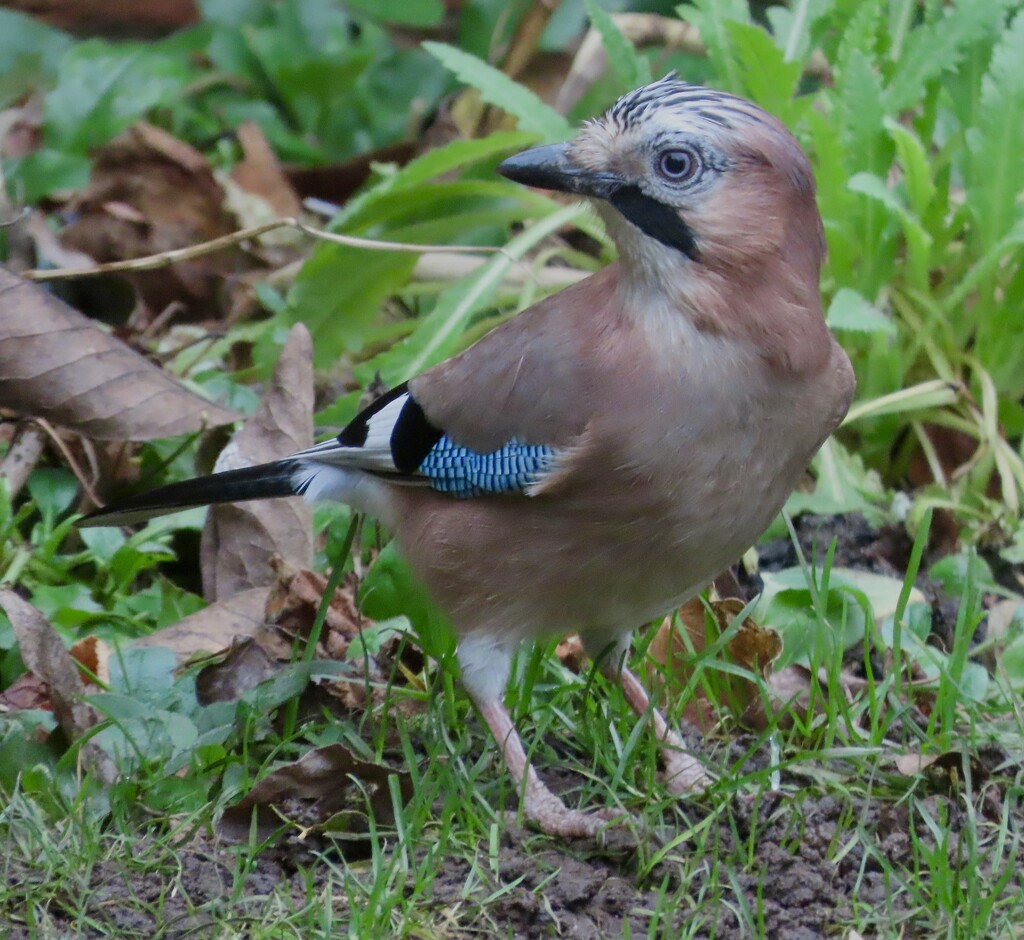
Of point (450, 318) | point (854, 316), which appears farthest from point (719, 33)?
point (450, 318)

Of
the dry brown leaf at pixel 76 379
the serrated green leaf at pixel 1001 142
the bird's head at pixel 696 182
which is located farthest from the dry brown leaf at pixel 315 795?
the serrated green leaf at pixel 1001 142

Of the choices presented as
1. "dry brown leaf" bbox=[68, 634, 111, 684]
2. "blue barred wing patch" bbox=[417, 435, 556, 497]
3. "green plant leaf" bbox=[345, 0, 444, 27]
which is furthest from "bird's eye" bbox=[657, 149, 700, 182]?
"green plant leaf" bbox=[345, 0, 444, 27]

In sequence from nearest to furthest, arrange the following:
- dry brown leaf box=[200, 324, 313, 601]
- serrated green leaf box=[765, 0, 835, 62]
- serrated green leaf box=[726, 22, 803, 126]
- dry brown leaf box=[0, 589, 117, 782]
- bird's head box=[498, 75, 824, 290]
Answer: bird's head box=[498, 75, 824, 290]
dry brown leaf box=[0, 589, 117, 782]
dry brown leaf box=[200, 324, 313, 601]
serrated green leaf box=[726, 22, 803, 126]
serrated green leaf box=[765, 0, 835, 62]

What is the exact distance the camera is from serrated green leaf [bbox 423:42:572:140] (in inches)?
182

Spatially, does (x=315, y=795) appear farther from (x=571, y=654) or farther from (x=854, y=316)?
(x=854, y=316)

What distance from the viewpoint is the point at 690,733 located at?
3.15m

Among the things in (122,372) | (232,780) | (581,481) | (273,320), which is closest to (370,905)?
(232,780)

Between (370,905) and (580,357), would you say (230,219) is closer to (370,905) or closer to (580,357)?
(580,357)

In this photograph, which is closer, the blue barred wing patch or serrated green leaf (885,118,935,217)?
the blue barred wing patch

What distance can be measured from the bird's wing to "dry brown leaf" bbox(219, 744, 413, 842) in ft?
1.95

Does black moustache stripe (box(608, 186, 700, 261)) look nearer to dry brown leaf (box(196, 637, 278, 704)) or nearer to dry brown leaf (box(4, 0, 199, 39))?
dry brown leaf (box(196, 637, 278, 704))

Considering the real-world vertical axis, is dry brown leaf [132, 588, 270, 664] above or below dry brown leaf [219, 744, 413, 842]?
below

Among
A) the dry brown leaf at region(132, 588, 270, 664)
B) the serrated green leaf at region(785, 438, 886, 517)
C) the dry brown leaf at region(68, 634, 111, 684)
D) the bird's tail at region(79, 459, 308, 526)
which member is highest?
the serrated green leaf at region(785, 438, 886, 517)

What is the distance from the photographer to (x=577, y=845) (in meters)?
2.76
